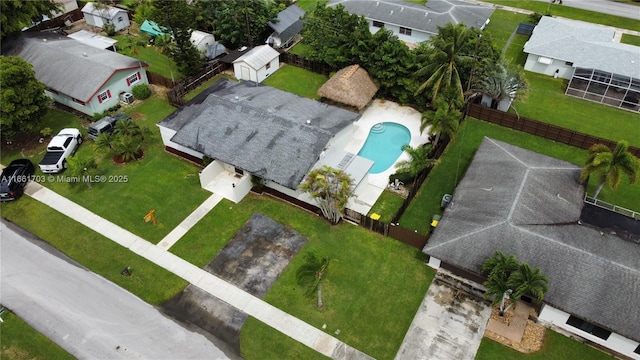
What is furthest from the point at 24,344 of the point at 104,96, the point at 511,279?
the point at 511,279

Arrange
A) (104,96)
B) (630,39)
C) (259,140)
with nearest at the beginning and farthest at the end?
1. (259,140)
2. (104,96)
3. (630,39)

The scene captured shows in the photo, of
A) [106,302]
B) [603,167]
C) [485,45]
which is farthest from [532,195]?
[106,302]

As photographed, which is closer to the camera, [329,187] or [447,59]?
[329,187]

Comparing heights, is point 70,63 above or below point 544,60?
below

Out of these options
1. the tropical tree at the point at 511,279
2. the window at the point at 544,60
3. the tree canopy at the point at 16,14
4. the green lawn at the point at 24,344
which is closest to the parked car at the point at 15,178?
the green lawn at the point at 24,344

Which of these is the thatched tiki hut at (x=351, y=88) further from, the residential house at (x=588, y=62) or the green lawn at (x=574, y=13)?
the green lawn at (x=574, y=13)

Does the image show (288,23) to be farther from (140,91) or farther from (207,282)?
(207,282)
